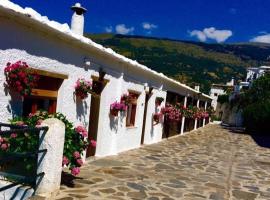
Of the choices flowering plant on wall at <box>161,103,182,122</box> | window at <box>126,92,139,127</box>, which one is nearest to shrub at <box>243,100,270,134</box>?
flowering plant on wall at <box>161,103,182,122</box>

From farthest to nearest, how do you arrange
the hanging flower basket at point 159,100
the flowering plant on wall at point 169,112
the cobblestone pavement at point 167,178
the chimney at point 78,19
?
the flowering plant on wall at point 169,112, the hanging flower basket at point 159,100, the chimney at point 78,19, the cobblestone pavement at point 167,178

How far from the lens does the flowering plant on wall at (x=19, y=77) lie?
7039mm

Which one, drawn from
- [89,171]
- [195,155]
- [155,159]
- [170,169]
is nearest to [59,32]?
[89,171]

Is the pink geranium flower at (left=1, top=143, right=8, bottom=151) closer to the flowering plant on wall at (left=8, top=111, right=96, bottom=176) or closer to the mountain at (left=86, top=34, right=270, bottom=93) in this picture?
the flowering plant on wall at (left=8, top=111, right=96, bottom=176)

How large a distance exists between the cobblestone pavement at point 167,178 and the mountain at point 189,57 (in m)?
66.4

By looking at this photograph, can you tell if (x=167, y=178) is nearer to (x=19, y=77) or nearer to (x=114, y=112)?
(x=114, y=112)

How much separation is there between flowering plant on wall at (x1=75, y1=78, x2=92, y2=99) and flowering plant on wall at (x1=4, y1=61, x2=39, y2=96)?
8.74 ft

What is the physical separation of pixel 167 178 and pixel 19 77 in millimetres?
4930

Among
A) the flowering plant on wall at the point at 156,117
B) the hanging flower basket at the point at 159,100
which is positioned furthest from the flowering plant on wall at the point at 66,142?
the hanging flower basket at the point at 159,100

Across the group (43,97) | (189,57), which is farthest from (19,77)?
(189,57)

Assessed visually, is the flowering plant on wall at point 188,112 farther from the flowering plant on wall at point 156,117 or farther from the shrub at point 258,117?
the shrub at point 258,117

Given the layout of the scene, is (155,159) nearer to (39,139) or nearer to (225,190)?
(225,190)

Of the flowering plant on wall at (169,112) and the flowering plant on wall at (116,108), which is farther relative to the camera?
the flowering plant on wall at (169,112)

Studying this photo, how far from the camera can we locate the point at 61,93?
30.6 ft
